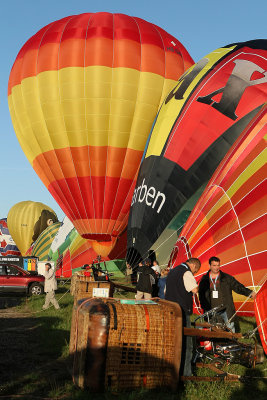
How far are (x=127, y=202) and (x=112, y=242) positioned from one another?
210cm

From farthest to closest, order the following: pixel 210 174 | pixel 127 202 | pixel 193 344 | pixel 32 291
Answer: pixel 127 202
pixel 32 291
pixel 210 174
pixel 193 344

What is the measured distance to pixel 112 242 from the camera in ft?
67.2

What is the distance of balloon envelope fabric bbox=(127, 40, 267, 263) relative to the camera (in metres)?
11.3

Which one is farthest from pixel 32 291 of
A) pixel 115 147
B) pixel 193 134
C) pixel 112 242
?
pixel 193 134

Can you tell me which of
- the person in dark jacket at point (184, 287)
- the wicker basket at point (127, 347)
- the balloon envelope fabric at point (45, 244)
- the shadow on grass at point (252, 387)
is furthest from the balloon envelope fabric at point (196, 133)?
the balloon envelope fabric at point (45, 244)

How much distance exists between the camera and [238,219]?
29.6 feet

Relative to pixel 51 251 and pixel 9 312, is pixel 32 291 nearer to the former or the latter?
pixel 9 312

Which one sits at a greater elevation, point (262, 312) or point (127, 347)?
point (262, 312)

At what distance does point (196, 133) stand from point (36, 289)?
9421 mm

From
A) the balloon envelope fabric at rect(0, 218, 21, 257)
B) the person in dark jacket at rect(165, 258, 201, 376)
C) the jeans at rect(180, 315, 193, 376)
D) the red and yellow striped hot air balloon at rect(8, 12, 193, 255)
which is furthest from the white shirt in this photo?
the balloon envelope fabric at rect(0, 218, 21, 257)

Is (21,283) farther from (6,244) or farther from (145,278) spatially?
(6,244)

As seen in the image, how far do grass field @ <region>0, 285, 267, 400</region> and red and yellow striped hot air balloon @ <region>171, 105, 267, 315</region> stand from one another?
1328 mm

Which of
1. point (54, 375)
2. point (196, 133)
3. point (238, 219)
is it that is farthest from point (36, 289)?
point (54, 375)

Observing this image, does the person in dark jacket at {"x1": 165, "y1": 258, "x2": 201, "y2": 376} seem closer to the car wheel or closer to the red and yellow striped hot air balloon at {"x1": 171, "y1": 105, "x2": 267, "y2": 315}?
the red and yellow striped hot air balloon at {"x1": 171, "y1": 105, "x2": 267, "y2": 315}
